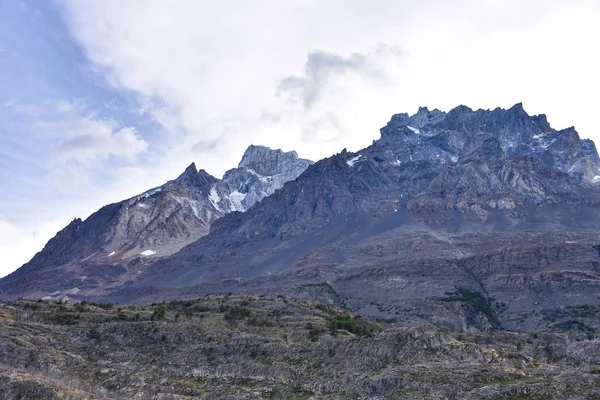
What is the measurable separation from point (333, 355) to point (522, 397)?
118 feet

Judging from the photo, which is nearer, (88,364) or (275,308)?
(88,364)

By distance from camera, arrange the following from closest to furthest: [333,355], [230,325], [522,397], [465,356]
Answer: [522,397] < [465,356] < [333,355] < [230,325]

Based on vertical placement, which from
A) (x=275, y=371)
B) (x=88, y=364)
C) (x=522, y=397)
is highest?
(x=88, y=364)

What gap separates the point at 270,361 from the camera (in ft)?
381

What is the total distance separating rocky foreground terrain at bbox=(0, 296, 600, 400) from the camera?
94625 mm

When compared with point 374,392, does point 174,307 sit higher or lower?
higher

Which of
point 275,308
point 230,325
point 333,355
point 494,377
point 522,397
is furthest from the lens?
point 275,308

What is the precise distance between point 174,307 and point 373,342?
84.9 meters

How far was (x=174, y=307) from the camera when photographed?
185875 millimetres

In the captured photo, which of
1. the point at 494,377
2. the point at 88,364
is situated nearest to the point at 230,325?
the point at 88,364

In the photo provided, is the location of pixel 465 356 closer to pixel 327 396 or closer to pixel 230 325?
pixel 327 396

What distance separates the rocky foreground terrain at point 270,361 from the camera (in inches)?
3725

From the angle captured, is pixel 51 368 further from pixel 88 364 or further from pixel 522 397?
pixel 522 397

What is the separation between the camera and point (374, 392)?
3846 inches
